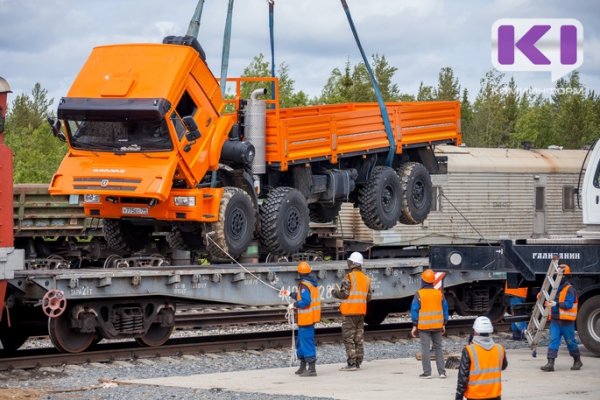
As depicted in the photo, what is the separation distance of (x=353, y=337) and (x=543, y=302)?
99.4 inches

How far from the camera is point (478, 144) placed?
57.2 meters

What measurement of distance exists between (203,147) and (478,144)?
40.1m

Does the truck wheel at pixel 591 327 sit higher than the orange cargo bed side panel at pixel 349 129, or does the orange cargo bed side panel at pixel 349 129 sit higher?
the orange cargo bed side panel at pixel 349 129

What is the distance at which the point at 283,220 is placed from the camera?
19.4m

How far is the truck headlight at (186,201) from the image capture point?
706 inches

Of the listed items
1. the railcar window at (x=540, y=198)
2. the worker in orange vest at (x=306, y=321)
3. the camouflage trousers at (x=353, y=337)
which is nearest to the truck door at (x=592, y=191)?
the camouflage trousers at (x=353, y=337)

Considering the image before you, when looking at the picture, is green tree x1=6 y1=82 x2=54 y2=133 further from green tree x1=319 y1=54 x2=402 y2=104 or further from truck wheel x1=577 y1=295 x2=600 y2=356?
truck wheel x1=577 y1=295 x2=600 y2=356

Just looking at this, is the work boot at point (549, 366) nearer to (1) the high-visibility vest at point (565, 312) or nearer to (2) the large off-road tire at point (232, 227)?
(1) the high-visibility vest at point (565, 312)

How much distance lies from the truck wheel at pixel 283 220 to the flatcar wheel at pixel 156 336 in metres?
2.41

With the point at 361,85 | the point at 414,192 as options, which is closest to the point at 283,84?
the point at 361,85

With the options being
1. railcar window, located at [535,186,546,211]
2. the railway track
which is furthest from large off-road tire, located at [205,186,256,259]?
railcar window, located at [535,186,546,211]

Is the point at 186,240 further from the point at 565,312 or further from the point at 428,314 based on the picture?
the point at 565,312

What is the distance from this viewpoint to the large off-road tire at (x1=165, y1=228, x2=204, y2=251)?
63.8 feet

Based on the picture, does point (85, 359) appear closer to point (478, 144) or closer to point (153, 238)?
point (153, 238)
